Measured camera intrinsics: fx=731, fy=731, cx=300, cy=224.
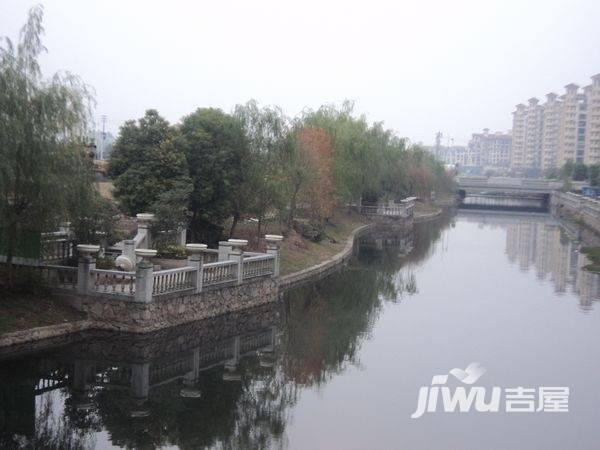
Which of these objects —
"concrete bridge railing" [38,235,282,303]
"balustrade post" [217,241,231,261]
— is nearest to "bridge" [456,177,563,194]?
"balustrade post" [217,241,231,261]

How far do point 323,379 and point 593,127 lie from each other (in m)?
113

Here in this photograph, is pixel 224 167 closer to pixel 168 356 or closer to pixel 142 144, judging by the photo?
pixel 142 144

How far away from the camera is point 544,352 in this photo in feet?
54.7

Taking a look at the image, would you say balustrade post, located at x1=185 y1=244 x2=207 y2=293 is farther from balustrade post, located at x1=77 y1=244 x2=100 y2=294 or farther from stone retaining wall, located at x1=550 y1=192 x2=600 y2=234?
stone retaining wall, located at x1=550 y1=192 x2=600 y2=234

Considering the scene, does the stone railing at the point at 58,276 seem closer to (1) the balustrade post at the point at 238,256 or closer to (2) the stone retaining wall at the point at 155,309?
(2) the stone retaining wall at the point at 155,309

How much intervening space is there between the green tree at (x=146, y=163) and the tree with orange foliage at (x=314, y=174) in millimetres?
9184

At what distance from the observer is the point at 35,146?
1373cm

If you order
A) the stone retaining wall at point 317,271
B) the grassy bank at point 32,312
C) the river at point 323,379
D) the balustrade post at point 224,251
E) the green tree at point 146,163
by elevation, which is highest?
the green tree at point 146,163

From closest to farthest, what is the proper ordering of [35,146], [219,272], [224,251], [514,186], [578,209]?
[35,146] < [219,272] < [224,251] < [578,209] < [514,186]

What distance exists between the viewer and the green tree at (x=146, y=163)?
21812 mm

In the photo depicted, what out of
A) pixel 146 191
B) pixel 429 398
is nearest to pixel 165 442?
pixel 429 398

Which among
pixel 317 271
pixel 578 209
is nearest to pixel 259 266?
pixel 317 271

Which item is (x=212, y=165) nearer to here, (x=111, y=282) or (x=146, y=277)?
(x=111, y=282)

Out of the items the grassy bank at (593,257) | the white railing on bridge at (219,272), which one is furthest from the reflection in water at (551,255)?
the white railing on bridge at (219,272)
